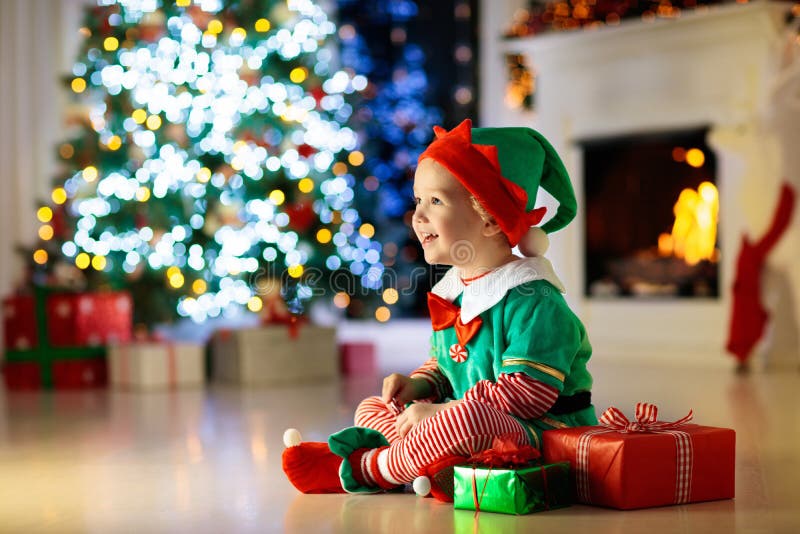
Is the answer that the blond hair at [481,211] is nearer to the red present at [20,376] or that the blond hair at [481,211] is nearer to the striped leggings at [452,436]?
the striped leggings at [452,436]

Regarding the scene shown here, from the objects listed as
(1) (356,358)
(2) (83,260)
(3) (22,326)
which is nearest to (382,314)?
(1) (356,358)

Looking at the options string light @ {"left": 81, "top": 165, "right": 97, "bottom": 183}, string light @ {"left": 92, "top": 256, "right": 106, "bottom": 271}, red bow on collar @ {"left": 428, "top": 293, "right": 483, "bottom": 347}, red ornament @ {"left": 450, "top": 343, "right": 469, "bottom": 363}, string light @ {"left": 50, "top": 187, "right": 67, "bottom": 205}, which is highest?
string light @ {"left": 81, "top": 165, "right": 97, "bottom": 183}

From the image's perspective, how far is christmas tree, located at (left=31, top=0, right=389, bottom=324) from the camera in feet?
17.3

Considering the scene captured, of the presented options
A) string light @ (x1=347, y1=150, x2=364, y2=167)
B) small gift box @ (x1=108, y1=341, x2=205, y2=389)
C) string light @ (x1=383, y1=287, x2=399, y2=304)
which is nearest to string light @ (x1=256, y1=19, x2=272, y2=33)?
string light @ (x1=347, y1=150, x2=364, y2=167)

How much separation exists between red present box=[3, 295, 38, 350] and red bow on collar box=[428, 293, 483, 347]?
3.20 metres

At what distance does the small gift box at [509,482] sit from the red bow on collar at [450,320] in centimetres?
31

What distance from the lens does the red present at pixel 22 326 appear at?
5.20 meters

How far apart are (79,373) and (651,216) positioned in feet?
10.2

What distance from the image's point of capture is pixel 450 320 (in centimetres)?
248

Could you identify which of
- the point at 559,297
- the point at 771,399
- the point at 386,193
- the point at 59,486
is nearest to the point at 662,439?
the point at 559,297

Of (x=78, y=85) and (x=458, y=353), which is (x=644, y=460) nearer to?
(x=458, y=353)

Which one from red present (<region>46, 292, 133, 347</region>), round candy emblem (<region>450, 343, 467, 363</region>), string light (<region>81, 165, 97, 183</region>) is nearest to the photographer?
round candy emblem (<region>450, 343, 467, 363</region>)

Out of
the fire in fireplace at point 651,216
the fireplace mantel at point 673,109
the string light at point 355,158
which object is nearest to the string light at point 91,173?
the string light at point 355,158

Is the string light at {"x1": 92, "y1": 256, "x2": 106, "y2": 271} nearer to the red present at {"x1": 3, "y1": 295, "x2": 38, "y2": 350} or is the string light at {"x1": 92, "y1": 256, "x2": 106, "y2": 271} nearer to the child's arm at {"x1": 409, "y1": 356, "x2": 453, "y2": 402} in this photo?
the red present at {"x1": 3, "y1": 295, "x2": 38, "y2": 350}
